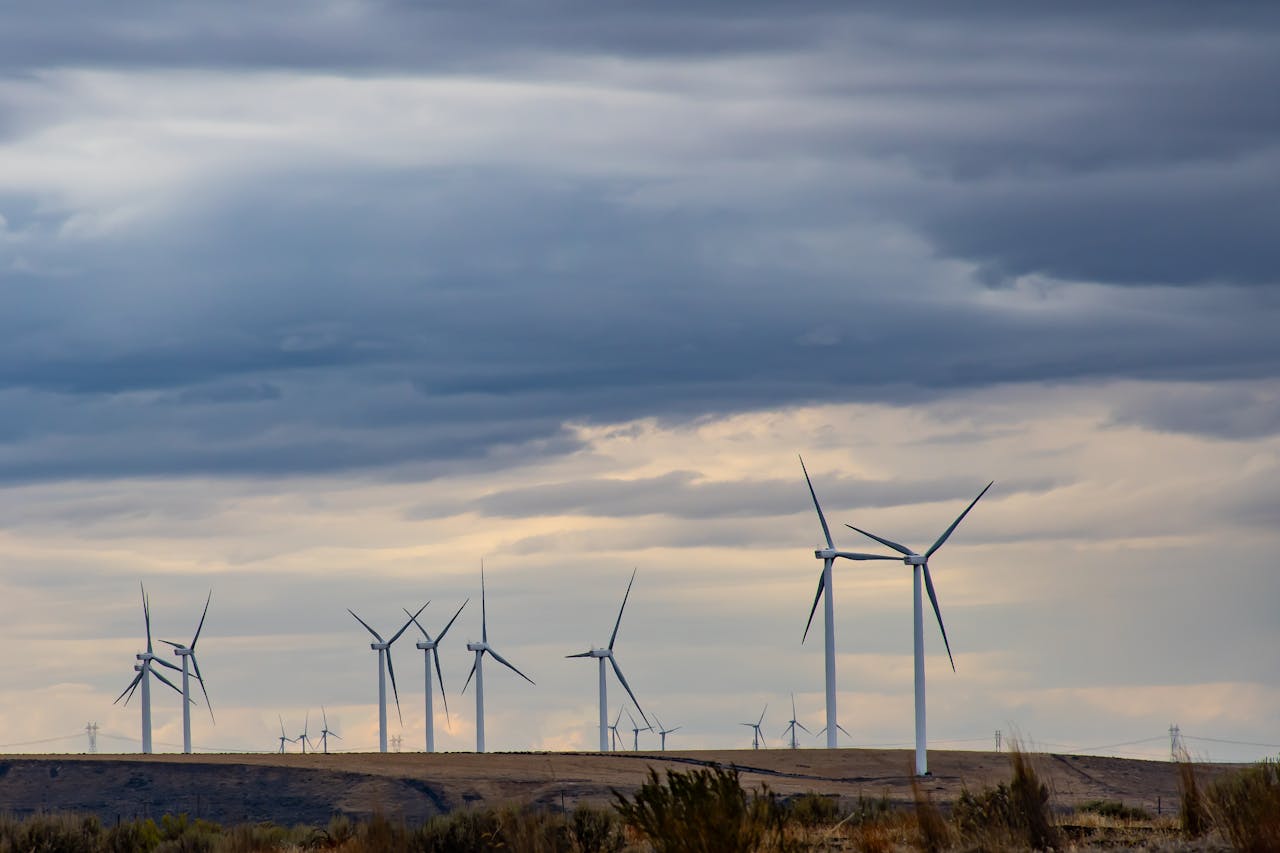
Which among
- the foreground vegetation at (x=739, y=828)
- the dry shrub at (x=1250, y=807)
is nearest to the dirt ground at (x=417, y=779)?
the foreground vegetation at (x=739, y=828)

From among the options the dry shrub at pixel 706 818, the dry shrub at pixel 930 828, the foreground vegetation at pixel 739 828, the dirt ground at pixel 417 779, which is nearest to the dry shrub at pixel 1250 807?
the foreground vegetation at pixel 739 828

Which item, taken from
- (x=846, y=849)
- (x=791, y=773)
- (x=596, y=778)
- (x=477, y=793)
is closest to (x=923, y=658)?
(x=791, y=773)

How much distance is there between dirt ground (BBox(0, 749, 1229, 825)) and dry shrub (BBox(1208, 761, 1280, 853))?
46.2m

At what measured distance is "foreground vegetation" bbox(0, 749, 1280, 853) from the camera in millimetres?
29219

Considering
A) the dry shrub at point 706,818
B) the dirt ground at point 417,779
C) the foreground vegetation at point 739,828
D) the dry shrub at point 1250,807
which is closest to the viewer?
the dry shrub at point 1250,807

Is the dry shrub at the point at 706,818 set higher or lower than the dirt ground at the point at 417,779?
higher

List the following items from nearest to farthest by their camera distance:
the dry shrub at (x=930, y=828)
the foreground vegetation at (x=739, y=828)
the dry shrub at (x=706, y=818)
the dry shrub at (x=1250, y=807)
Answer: the dry shrub at (x=1250, y=807), the dry shrub at (x=706, y=818), the foreground vegetation at (x=739, y=828), the dry shrub at (x=930, y=828)

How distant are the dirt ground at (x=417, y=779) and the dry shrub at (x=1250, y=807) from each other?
46.2 meters

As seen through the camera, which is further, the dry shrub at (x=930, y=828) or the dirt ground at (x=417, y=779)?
the dirt ground at (x=417, y=779)

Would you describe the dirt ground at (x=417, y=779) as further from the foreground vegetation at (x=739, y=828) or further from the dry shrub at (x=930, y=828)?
the dry shrub at (x=930, y=828)

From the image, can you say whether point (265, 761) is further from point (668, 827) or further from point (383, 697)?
point (668, 827)

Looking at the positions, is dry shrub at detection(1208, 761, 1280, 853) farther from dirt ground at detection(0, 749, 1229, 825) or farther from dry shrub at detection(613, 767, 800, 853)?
dirt ground at detection(0, 749, 1229, 825)

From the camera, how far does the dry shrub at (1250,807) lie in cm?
2825

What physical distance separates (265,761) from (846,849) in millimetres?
73663
